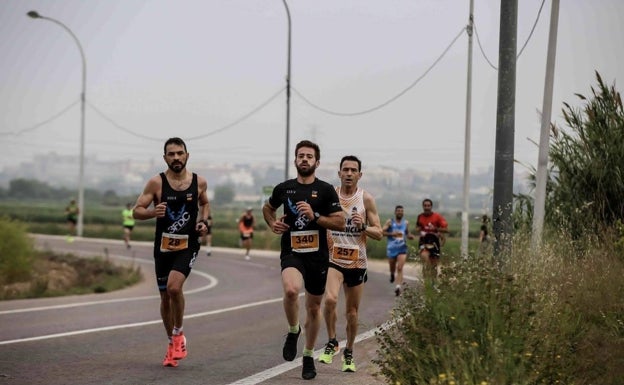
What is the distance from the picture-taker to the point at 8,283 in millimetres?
25062

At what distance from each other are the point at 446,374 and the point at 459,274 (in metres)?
1.87

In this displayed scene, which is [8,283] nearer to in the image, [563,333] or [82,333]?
[82,333]

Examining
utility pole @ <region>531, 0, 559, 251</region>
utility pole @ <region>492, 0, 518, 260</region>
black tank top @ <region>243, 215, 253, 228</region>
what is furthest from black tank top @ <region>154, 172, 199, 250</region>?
black tank top @ <region>243, 215, 253, 228</region>

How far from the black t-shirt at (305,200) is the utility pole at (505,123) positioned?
3.60m

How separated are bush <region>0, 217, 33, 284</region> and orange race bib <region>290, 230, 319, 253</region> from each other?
16.8 m

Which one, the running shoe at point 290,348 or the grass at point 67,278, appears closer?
the running shoe at point 290,348

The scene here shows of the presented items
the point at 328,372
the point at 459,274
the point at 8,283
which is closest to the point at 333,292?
the point at 328,372

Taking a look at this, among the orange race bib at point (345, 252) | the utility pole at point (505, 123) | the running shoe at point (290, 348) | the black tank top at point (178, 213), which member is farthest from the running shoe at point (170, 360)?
the utility pole at point (505, 123)

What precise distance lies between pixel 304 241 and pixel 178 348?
Result: 170 cm

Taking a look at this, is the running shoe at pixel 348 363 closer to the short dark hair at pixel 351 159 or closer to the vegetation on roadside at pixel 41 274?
the short dark hair at pixel 351 159

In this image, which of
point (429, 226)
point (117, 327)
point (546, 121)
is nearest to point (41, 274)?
point (429, 226)

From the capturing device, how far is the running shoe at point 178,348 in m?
9.97

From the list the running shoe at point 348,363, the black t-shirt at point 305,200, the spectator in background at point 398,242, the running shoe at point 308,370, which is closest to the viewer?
the black t-shirt at point 305,200

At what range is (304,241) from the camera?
30.5ft
